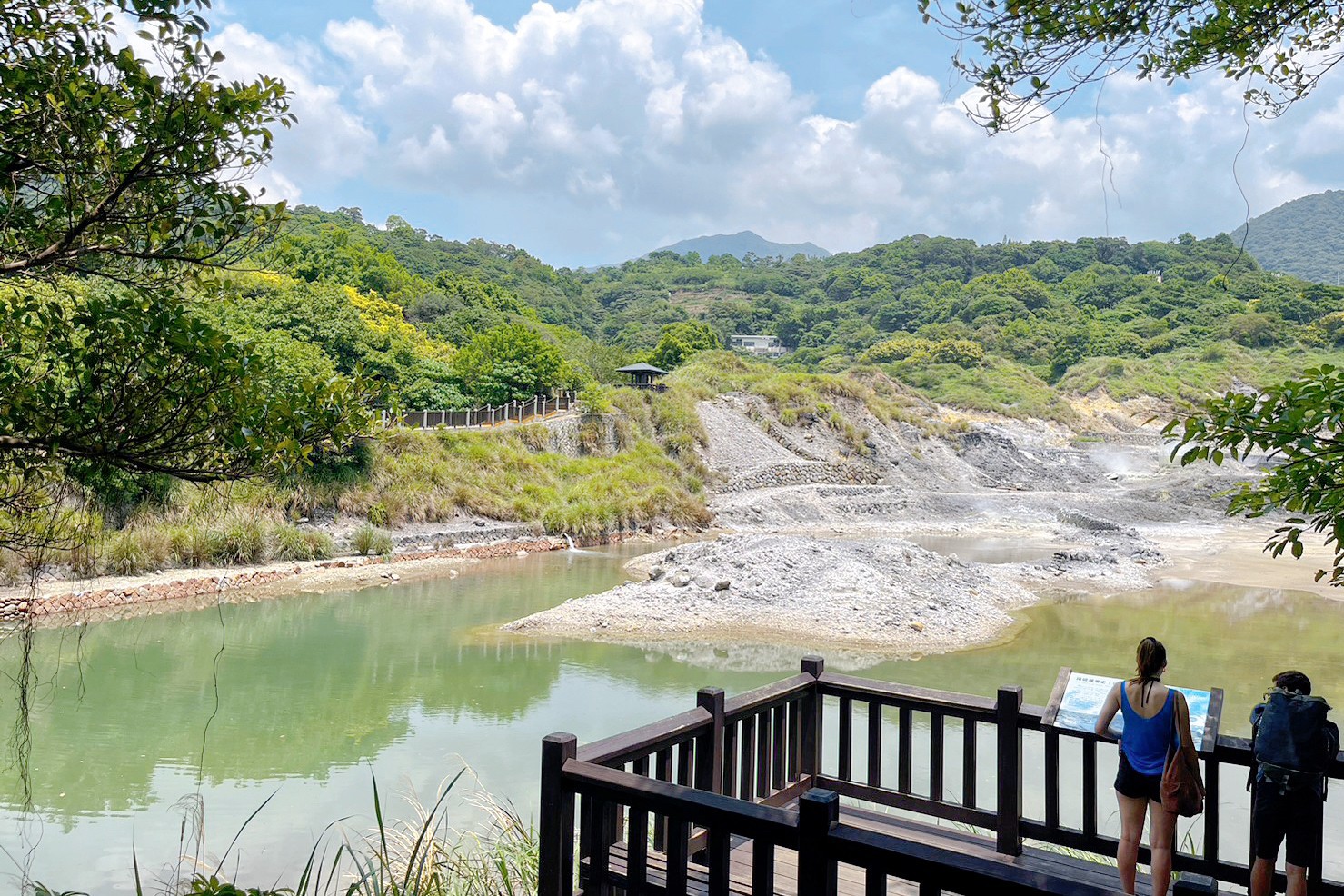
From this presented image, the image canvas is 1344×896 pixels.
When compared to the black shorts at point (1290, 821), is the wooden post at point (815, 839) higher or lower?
higher

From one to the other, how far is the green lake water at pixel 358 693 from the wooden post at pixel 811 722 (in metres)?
2.52

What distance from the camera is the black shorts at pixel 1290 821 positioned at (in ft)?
10.3

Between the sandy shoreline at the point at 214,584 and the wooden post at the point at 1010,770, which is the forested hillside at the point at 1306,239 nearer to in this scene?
the sandy shoreline at the point at 214,584

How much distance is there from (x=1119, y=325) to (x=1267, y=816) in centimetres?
7008

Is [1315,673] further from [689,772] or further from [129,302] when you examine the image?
[129,302]

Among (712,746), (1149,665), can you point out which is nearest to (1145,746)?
(1149,665)

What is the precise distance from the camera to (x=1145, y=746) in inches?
137

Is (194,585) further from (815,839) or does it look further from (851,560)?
(815,839)

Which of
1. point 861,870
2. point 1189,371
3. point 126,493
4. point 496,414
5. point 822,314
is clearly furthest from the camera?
point 822,314

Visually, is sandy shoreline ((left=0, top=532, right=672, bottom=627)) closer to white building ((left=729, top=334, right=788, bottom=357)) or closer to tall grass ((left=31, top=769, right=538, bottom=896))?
tall grass ((left=31, top=769, right=538, bottom=896))

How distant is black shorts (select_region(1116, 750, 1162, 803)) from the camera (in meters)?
3.45

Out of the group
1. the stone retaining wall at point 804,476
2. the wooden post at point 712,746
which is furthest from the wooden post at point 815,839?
the stone retaining wall at point 804,476

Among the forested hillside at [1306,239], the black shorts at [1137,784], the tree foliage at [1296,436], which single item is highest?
the forested hillside at [1306,239]

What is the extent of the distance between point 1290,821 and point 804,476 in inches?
1225
